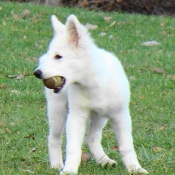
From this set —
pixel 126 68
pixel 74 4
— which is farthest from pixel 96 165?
pixel 74 4

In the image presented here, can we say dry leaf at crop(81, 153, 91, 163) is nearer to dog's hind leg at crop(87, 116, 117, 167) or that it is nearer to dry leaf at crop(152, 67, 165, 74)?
dog's hind leg at crop(87, 116, 117, 167)

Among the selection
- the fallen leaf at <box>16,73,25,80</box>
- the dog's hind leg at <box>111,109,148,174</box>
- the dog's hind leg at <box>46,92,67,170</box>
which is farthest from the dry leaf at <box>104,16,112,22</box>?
the dog's hind leg at <box>111,109,148,174</box>

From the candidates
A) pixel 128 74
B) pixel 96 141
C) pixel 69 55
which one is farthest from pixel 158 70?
pixel 69 55

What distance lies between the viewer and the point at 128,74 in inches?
381

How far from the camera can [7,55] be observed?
10.6 meters

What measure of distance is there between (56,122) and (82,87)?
55cm

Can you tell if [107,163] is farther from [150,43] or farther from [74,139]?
[150,43]

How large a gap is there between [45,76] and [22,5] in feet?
33.8

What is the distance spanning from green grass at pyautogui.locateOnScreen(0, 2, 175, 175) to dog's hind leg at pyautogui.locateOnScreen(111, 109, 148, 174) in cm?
10

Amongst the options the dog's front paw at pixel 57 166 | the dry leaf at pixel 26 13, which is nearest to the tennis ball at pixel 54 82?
the dog's front paw at pixel 57 166

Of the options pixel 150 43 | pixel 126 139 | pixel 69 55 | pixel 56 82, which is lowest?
pixel 150 43

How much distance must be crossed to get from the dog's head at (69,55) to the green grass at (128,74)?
2.94 ft

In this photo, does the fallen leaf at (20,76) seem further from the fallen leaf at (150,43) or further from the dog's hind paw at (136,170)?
the dog's hind paw at (136,170)

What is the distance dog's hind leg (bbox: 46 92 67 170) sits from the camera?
5.71 m
